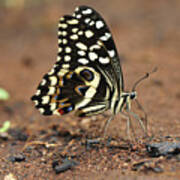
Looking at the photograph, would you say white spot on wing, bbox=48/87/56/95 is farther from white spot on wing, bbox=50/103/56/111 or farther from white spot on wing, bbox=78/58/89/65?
white spot on wing, bbox=78/58/89/65

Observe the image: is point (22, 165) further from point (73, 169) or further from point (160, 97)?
point (160, 97)

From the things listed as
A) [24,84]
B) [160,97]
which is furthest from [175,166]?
[24,84]

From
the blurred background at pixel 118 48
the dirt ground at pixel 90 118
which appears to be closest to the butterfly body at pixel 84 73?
the dirt ground at pixel 90 118

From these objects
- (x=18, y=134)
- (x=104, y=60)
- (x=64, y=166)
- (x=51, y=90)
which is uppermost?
(x=104, y=60)

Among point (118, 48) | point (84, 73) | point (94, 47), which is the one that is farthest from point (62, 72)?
point (118, 48)

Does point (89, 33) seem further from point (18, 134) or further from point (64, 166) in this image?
point (18, 134)

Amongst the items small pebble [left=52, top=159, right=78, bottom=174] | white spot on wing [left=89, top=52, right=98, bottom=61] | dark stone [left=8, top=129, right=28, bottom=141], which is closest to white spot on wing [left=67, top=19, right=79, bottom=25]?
white spot on wing [left=89, top=52, right=98, bottom=61]
